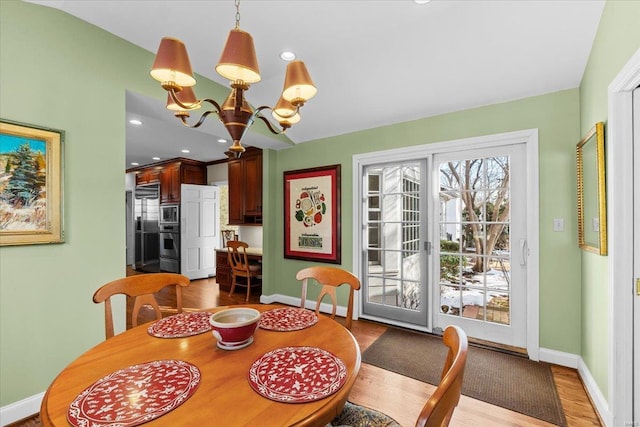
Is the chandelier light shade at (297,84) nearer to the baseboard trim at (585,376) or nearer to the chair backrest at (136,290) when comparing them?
the chair backrest at (136,290)

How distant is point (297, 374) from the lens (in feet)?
3.16

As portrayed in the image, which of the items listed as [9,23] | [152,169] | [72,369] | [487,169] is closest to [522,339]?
[487,169]

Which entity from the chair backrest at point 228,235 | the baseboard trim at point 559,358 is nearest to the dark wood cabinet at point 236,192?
the chair backrest at point 228,235

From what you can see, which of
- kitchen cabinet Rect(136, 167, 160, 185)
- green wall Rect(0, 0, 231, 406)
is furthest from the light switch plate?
kitchen cabinet Rect(136, 167, 160, 185)

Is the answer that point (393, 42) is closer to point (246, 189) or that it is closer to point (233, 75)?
point (233, 75)

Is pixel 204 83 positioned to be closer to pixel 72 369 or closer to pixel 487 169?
pixel 72 369

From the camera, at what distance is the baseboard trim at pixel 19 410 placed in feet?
5.82

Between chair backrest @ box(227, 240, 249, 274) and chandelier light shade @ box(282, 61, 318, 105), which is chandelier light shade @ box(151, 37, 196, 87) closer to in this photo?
chandelier light shade @ box(282, 61, 318, 105)

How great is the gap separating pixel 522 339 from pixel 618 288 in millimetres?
1367

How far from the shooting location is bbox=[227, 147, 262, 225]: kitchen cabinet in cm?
481

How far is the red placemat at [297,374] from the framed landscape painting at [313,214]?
2.67 m

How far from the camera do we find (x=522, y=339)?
2.71 m

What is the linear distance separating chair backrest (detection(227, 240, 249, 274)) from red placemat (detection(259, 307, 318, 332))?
2.99 metres

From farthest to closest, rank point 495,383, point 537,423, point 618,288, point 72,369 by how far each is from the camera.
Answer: point 495,383, point 537,423, point 618,288, point 72,369
